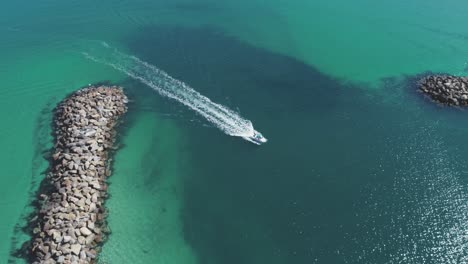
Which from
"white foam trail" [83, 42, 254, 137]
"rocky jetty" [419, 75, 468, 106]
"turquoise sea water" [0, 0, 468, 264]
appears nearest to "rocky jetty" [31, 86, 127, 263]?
"turquoise sea water" [0, 0, 468, 264]

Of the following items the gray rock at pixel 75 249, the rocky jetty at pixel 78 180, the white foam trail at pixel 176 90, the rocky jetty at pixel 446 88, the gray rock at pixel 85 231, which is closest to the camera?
the gray rock at pixel 75 249

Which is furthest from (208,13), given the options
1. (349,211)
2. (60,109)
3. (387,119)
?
(349,211)

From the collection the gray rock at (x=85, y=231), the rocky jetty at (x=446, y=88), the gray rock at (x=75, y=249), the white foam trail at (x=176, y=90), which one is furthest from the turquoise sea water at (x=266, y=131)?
the gray rock at (x=75, y=249)

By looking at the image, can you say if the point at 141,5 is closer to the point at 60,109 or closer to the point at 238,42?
the point at 238,42

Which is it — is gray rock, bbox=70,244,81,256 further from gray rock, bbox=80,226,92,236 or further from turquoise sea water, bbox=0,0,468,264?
turquoise sea water, bbox=0,0,468,264

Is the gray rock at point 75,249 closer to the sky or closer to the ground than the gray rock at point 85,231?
closer to the ground

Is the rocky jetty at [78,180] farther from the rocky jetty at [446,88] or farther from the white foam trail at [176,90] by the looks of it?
the rocky jetty at [446,88]
